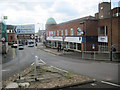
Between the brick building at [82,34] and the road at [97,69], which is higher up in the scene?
the brick building at [82,34]

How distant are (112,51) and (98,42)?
8.95m

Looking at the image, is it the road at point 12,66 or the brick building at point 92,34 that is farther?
the brick building at point 92,34

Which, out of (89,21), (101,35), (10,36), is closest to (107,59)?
(101,35)

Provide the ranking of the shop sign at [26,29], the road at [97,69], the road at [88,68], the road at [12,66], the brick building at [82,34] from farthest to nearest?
A: the brick building at [82,34] < the road at [12,66] < the road at [88,68] < the road at [97,69] < the shop sign at [26,29]

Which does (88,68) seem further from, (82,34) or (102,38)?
(82,34)

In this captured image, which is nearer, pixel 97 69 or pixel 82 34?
pixel 97 69

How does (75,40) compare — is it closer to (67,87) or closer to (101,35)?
(101,35)

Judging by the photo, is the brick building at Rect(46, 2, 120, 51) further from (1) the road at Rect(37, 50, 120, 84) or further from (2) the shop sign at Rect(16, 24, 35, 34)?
(2) the shop sign at Rect(16, 24, 35, 34)

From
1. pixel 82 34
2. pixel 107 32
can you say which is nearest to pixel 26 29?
pixel 107 32

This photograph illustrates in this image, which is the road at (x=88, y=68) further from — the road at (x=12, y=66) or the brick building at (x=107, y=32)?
the brick building at (x=107, y=32)

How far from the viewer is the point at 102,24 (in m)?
26.8

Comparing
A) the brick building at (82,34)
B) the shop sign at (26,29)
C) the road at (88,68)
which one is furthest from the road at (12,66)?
the brick building at (82,34)

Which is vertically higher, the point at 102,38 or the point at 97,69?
the point at 102,38

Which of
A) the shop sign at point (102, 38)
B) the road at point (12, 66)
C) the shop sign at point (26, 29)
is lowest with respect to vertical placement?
the road at point (12, 66)
